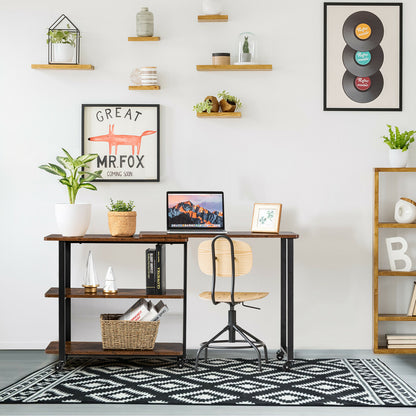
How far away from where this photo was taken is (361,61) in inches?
173

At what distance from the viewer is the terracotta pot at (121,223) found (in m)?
3.99

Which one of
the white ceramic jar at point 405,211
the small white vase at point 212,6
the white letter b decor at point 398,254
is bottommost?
the white letter b decor at point 398,254

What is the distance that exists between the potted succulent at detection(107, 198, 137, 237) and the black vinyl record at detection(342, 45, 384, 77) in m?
1.85

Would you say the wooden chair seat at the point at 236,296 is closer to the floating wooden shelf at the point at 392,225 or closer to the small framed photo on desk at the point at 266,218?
the small framed photo on desk at the point at 266,218

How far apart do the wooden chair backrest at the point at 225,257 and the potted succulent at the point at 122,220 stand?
1.58 feet

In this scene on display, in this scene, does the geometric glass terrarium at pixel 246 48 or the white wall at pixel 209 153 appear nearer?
the geometric glass terrarium at pixel 246 48

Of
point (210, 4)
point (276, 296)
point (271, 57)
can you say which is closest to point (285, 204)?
point (276, 296)

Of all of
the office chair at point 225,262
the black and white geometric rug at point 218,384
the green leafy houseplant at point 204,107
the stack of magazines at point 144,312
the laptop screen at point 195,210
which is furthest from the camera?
the green leafy houseplant at point 204,107

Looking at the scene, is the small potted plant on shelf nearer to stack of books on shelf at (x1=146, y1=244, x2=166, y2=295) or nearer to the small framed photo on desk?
the small framed photo on desk

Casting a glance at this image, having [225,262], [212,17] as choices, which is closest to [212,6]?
[212,17]

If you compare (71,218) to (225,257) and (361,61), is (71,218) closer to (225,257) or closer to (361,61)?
(225,257)

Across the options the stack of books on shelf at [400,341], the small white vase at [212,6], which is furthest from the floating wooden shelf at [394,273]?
the small white vase at [212,6]

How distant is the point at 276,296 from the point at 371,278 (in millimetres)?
689

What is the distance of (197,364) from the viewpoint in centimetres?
389
